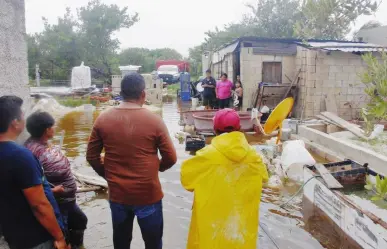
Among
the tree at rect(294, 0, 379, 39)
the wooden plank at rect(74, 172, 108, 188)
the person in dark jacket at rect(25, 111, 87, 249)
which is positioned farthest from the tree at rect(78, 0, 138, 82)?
the person in dark jacket at rect(25, 111, 87, 249)

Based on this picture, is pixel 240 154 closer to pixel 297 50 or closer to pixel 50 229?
pixel 50 229

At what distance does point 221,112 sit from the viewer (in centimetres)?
259

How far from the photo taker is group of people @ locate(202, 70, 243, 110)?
1319cm

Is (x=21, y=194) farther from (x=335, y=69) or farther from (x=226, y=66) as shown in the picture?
(x=226, y=66)

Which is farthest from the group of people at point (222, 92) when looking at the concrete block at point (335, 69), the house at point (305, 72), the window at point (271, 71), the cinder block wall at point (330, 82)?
the concrete block at point (335, 69)

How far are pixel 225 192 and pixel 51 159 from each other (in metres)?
1.60

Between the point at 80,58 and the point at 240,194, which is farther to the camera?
the point at 80,58

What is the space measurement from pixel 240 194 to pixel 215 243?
0.39 m

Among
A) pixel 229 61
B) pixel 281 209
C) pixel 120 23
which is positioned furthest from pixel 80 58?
pixel 281 209

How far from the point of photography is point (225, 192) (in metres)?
2.54

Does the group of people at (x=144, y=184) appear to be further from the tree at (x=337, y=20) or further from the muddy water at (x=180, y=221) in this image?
the tree at (x=337, y=20)

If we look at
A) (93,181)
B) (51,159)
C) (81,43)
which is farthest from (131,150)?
(81,43)

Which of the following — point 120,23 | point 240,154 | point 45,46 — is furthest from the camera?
point 120,23

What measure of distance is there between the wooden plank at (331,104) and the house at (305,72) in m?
0.04
